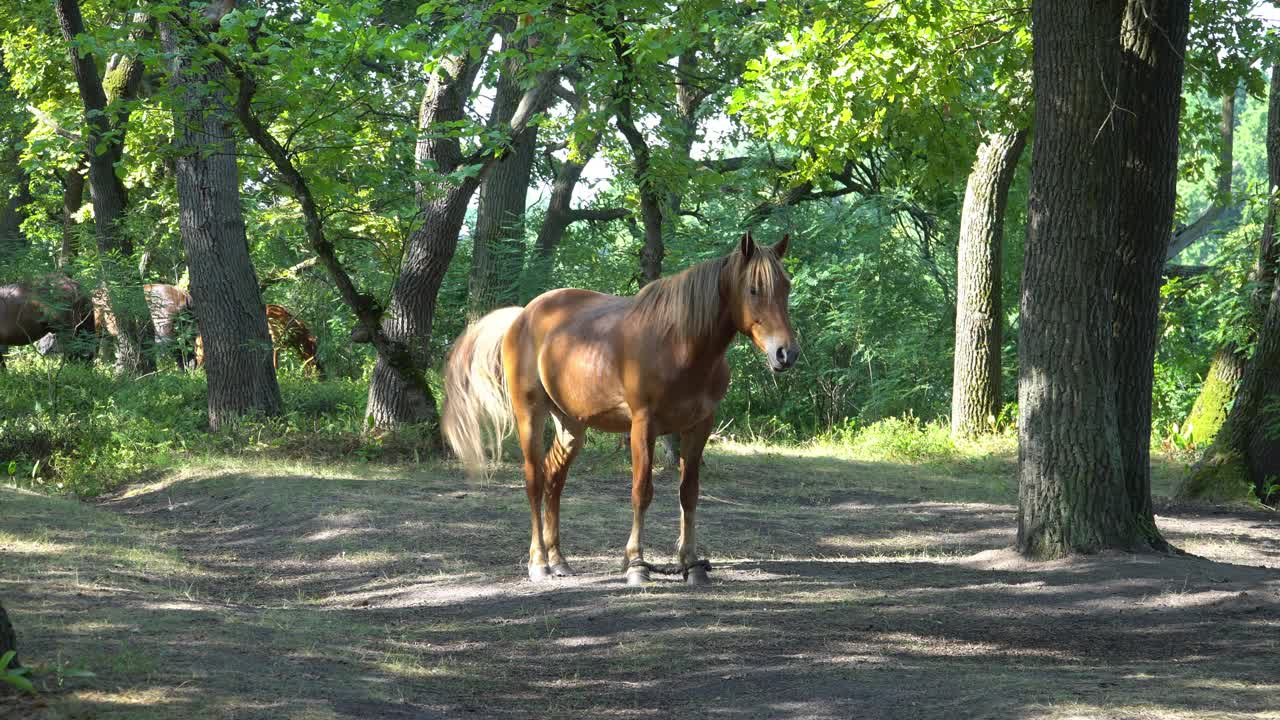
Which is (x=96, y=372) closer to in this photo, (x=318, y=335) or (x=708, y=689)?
(x=318, y=335)

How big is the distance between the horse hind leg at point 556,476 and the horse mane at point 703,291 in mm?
1137

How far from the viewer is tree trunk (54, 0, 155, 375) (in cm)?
1529

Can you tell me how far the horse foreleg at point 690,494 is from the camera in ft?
25.4

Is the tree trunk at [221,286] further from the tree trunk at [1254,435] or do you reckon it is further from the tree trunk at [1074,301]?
the tree trunk at [1254,435]

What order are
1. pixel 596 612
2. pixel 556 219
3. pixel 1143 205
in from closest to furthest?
pixel 596 612
pixel 1143 205
pixel 556 219

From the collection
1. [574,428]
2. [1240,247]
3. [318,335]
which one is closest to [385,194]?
[574,428]

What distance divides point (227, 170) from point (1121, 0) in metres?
10.2

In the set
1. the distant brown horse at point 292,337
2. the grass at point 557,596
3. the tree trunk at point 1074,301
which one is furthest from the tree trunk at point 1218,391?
the distant brown horse at point 292,337

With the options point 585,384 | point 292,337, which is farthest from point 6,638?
point 292,337

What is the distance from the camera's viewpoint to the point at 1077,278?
788 centimetres

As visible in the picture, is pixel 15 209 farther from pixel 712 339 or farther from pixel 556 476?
pixel 712 339

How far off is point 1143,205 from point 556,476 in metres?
4.48

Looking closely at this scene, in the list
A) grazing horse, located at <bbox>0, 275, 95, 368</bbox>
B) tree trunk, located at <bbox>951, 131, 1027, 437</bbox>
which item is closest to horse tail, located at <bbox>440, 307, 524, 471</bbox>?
grazing horse, located at <bbox>0, 275, 95, 368</bbox>

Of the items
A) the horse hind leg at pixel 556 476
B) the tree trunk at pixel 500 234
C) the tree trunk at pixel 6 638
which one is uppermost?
the tree trunk at pixel 500 234
